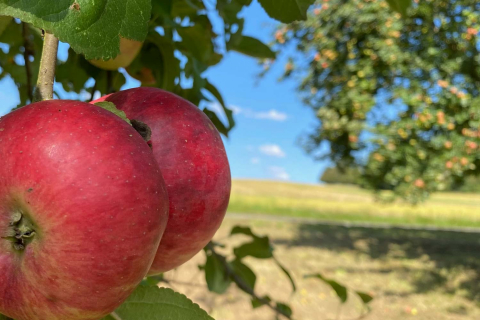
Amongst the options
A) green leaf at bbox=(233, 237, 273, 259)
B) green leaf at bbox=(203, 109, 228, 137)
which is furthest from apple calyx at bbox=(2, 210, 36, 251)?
green leaf at bbox=(233, 237, 273, 259)

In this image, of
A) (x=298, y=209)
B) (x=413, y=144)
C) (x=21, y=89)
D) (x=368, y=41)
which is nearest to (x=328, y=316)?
(x=413, y=144)

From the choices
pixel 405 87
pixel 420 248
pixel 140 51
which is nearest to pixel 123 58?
pixel 140 51

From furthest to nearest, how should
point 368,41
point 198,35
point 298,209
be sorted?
point 298,209
point 368,41
point 198,35

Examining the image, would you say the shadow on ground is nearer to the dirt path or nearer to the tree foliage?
the dirt path

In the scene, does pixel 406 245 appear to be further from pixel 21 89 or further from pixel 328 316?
pixel 21 89

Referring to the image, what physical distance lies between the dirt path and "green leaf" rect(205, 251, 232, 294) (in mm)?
1158

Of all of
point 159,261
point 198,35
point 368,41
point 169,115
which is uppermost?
point 368,41

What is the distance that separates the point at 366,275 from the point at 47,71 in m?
5.83

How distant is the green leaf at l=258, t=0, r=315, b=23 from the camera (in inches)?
28.3

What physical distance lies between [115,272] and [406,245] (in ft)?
27.4

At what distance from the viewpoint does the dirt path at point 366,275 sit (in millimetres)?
4413

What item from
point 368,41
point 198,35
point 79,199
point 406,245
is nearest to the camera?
point 79,199

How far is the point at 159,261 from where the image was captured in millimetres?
521

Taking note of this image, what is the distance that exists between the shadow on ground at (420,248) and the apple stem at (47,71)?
17.7 feet
